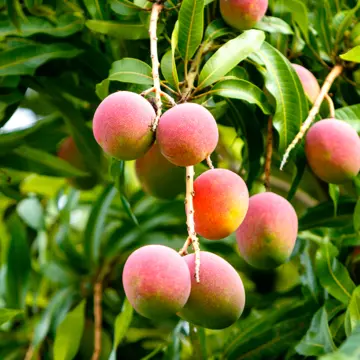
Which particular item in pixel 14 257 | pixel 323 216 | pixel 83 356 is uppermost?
pixel 323 216

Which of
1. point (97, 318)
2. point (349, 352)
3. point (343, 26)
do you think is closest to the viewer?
point (349, 352)

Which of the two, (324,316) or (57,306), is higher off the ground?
(324,316)

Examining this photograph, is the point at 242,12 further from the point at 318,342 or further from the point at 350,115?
the point at 318,342

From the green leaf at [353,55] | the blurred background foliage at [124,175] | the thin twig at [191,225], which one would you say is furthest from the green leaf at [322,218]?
A: the thin twig at [191,225]

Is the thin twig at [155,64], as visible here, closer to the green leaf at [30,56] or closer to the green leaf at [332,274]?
the green leaf at [30,56]

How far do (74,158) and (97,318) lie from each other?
10.7 inches

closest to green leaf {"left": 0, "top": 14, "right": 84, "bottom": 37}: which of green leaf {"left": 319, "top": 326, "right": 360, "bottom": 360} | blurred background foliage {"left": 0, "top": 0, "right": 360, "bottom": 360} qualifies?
blurred background foliage {"left": 0, "top": 0, "right": 360, "bottom": 360}

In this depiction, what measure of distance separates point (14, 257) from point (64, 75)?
0.39m

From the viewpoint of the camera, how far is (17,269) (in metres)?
1.29

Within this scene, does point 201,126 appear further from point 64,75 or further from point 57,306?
point 57,306

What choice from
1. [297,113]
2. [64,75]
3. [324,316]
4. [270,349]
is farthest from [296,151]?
[64,75]

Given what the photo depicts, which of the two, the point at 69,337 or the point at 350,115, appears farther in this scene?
the point at 69,337

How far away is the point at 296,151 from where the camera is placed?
2.68 feet

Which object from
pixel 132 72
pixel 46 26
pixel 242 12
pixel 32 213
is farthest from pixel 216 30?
pixel 32 213
